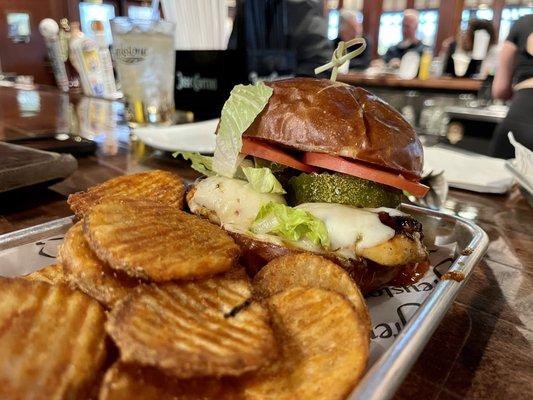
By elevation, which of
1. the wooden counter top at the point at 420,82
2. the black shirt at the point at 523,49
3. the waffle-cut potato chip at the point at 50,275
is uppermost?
the black shirt at the point at 523,49

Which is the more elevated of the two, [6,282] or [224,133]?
[224,133]

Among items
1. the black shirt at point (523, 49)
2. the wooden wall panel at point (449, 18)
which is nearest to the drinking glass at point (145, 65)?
the black shirt at point (523, 49)

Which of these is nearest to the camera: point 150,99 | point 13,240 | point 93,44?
point 13,240

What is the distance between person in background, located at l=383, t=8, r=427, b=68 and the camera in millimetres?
11125

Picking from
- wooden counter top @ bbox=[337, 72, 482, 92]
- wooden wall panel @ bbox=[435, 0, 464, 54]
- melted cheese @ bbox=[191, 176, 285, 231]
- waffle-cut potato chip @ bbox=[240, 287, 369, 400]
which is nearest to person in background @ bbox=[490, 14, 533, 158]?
wooden counter top @ bbox=[337, 72, 482, 92]

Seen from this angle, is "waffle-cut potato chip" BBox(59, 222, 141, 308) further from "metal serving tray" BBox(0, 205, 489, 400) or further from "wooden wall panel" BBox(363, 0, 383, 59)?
"wooden wall panel" BBox(363, 0, 383, 59)

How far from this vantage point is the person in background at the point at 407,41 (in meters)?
11.1

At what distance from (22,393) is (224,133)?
2.76 ft

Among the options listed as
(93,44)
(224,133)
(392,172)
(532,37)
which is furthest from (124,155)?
(532,37)

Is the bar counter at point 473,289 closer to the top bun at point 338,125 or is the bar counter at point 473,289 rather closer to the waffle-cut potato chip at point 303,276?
the waffle-cut potato chip at point 303,276

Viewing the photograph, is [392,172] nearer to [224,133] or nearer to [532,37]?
[224,133]

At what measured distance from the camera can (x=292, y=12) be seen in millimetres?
3445

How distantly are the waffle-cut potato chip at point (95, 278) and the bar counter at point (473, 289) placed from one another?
447mm

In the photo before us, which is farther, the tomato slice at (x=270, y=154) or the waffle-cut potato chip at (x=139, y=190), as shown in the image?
the tomato slice at (x=270, y=154)
